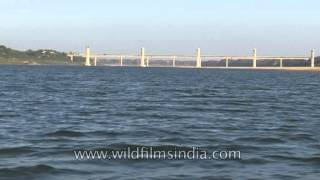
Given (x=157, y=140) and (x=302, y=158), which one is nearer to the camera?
(x=302, y=158)

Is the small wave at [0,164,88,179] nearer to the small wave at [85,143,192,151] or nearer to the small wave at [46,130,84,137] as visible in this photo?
the small wave at [85,143,192,151]

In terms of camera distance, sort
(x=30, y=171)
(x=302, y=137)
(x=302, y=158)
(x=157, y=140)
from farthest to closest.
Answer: (x=302, y=137) → (x=157, y=140) → (x=302, y=158) → (x=30, y=171)

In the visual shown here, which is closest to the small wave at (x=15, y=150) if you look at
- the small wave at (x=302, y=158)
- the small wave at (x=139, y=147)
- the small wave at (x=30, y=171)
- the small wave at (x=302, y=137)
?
the small wave at (x=139, y=147)

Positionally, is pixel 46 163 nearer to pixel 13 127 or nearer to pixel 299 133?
pixel 13 127

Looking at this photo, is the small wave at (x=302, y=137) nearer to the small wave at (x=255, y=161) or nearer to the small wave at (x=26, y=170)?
the small wave at (x=255, y=161)

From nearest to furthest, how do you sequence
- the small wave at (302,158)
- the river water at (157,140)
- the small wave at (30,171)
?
the small wave at (30,171) → the river water at (157,140) → the small wave at (302,158)

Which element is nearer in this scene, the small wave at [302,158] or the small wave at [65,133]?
the small wave at [302,158]

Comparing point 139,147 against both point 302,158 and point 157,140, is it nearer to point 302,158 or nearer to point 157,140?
point 157,140

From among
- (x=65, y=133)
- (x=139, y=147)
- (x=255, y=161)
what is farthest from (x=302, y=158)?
(x=65, y=133)

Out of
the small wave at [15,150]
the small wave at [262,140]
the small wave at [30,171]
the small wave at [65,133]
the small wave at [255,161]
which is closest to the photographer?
the small wave at [30,171]

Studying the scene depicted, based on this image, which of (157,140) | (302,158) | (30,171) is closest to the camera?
(30,171)

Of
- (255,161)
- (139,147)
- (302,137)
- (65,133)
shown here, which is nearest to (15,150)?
(139,147)

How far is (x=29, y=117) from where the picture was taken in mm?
23875

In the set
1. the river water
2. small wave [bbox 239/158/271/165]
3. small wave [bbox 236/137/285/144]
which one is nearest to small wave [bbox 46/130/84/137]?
the river water
